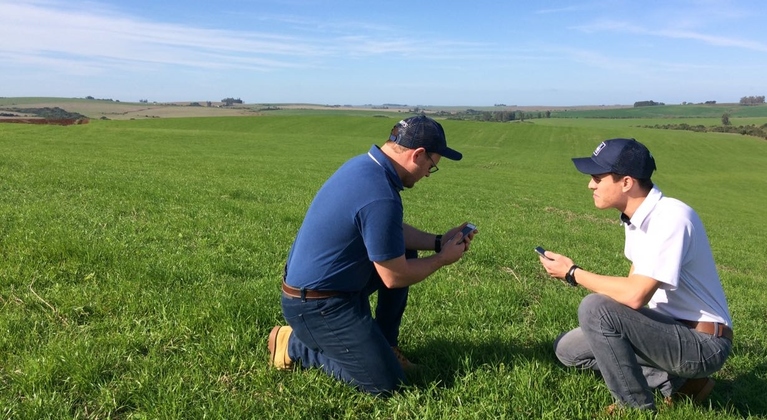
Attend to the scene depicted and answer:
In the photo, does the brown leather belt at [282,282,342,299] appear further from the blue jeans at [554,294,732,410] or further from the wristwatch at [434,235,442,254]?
the blue jeans at [554,294,732,410]

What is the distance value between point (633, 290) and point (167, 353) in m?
3.28

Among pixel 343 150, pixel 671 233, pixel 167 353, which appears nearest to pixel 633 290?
pixel 671 233

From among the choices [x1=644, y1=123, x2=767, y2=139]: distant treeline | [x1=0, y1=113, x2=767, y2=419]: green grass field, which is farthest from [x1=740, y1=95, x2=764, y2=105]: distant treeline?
[x1=0, y1=113, x2=767, y2=419]: green grass field

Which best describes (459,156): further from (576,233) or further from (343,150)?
(343,150)

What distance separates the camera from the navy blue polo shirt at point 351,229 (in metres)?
3.29

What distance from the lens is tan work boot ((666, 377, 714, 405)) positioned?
3.77m

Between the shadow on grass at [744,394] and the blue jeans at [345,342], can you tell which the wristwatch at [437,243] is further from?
the shadow on grass at [744,394]

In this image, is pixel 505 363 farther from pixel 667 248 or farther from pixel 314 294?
pixel 314 294

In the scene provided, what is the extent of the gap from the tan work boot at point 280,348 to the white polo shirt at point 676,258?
96.0 inches

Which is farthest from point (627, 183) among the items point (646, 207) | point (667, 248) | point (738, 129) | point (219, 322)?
point (738, 129)

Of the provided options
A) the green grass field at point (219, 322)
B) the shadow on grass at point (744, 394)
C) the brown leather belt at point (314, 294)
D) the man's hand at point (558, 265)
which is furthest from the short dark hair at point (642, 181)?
the brown leather belt at point (314, 294)

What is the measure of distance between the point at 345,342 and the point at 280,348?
1.92ft

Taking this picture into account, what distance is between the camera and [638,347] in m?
3.49

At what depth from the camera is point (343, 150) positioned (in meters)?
49.3
